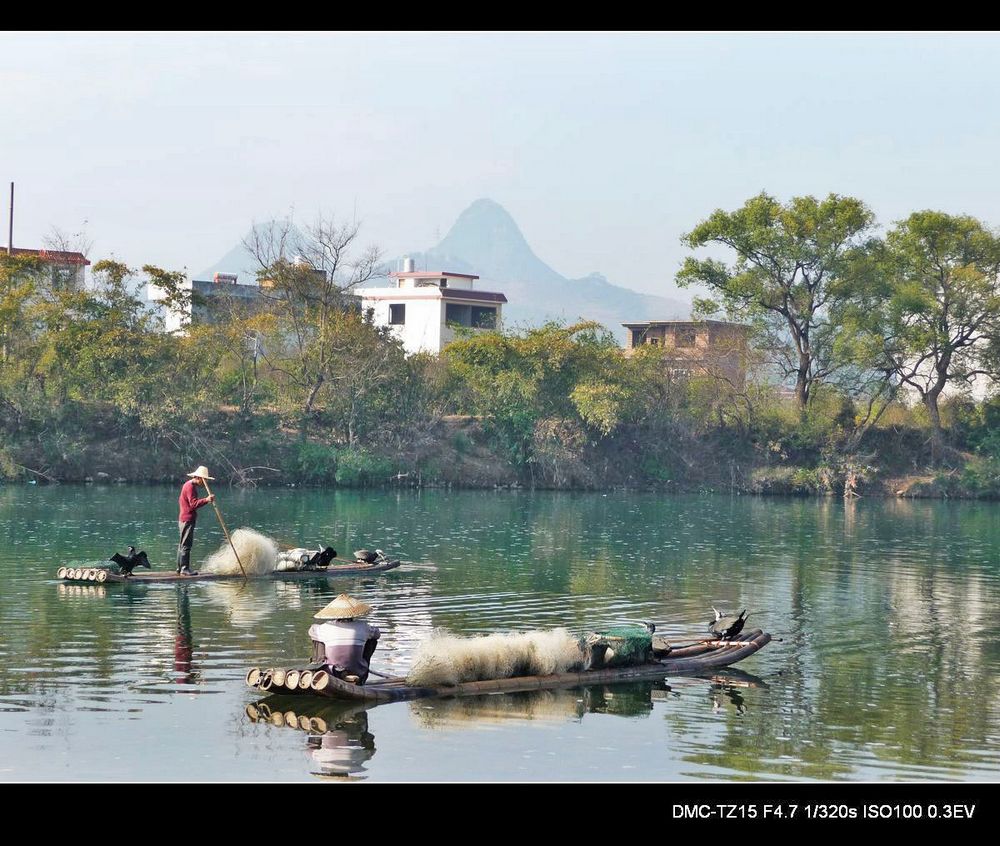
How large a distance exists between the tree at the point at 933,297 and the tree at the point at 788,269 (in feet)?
5.55

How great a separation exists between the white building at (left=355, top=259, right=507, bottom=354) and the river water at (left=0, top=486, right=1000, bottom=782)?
5076cm

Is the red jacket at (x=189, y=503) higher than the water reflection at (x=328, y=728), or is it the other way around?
the red jacket at (x=189, y=503)

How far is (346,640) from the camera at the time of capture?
1762cm

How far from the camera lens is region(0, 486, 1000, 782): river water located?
15375 mm

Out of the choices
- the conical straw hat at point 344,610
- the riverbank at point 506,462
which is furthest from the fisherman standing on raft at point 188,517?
the riverbank at point 506,462

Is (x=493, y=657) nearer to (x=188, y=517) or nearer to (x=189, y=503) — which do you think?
(x=189, y=503)

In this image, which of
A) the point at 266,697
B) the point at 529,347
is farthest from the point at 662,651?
the point at 529,347

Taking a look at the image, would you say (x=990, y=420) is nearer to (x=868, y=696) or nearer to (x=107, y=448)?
(x=107, y=448)

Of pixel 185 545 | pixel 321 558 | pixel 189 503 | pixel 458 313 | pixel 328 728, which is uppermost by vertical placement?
pixel 458 313

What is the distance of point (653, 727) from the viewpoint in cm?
1723

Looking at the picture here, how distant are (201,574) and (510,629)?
740 cm

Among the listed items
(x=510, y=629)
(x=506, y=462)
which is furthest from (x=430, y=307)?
(x=510, y=629)

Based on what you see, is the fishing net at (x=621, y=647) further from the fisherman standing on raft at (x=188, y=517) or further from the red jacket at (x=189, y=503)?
the fisherman standing on raft at (x=188, y=517)

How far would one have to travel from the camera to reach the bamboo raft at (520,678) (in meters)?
17.3
